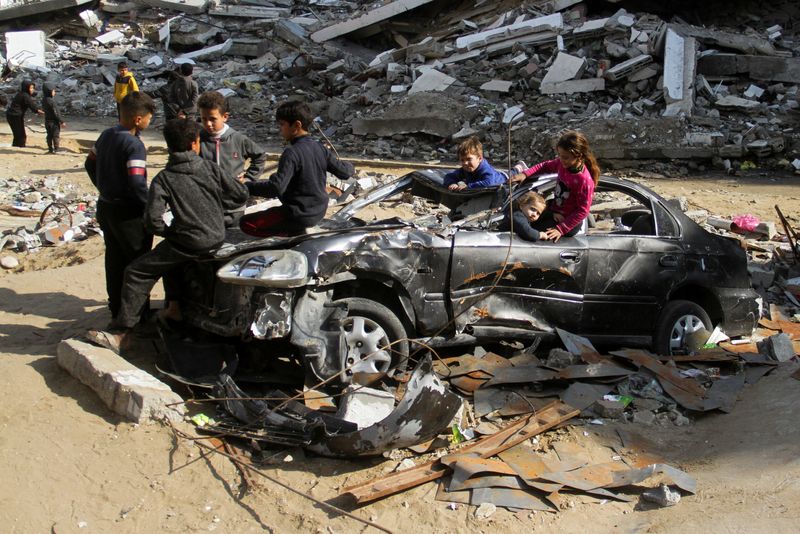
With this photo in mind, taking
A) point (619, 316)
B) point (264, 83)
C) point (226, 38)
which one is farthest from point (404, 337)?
point (226, 38)

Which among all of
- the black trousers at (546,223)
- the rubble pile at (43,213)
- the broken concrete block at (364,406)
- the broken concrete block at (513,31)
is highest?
the broken concrete block at (513,31)

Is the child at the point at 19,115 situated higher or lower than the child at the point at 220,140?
lower

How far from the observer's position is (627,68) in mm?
15844

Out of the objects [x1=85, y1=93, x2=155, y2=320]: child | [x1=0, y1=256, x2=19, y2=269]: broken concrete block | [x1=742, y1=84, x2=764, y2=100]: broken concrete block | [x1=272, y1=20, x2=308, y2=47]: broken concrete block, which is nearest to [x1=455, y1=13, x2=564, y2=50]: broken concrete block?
[x1=742, y1=84, x2=764, y2=100]: broken concrete block

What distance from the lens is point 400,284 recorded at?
5.24 m

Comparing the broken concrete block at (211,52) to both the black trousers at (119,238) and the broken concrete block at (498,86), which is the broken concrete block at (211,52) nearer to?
the broken concrete block at (498,86)

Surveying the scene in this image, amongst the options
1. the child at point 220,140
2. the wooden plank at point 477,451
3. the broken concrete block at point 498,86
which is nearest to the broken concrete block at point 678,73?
the broken concrete block at point 498,86

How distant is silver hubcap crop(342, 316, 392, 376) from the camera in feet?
16.5

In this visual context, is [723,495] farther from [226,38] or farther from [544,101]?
[226,38]

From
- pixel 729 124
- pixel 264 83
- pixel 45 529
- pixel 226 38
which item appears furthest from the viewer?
pixel 226 38

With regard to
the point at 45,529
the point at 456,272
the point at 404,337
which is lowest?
the point at 45,529

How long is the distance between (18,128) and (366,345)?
12.6 metres

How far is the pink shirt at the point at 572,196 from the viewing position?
566 centimetres

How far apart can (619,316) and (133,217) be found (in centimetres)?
371
